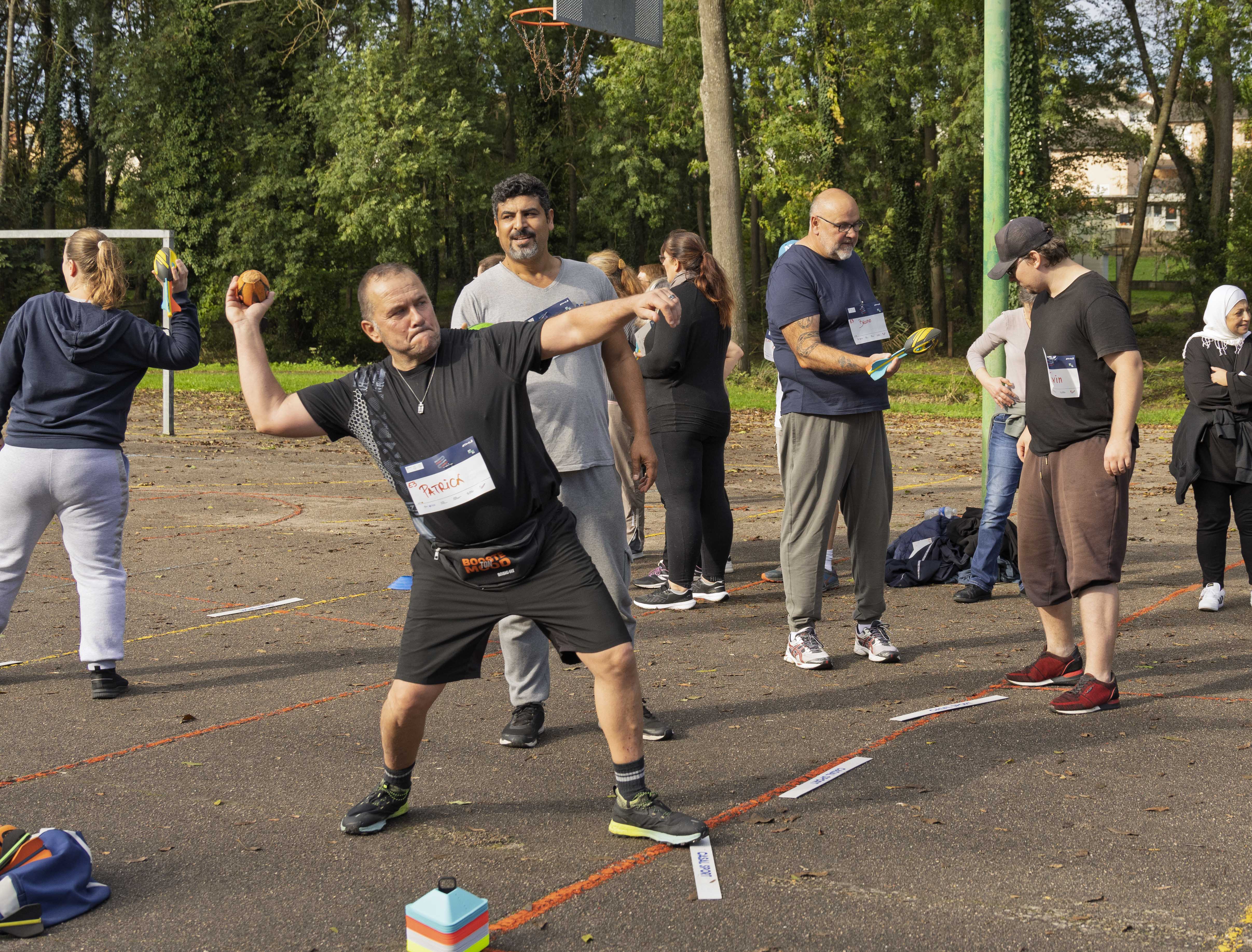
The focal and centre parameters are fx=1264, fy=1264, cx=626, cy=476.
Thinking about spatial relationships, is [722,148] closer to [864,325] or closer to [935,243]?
[864,325]

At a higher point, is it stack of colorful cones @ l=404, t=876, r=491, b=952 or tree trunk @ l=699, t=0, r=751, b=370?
tree trunk @ l=699, t=0, r=751, b=370

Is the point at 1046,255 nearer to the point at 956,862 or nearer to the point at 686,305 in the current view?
the point at 686,305

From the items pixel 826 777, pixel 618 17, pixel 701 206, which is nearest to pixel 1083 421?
pixel 826 777

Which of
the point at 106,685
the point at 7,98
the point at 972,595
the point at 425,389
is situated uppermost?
the point at 7,98

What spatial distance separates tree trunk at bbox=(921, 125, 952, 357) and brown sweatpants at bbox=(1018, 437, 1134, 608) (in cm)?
3206

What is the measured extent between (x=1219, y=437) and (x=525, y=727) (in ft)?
14.4

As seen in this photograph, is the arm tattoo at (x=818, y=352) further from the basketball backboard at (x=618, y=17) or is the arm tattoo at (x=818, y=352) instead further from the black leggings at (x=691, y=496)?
the basketball backboard at (x=618, y=17)

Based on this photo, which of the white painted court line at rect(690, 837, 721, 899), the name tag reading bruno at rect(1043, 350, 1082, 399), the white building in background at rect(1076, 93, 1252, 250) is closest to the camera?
the white painted court line at rect(690, 837, 721, 899)

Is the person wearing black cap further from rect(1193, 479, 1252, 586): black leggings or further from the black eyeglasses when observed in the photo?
rect(1193, 479, 1252, 586): black leggings

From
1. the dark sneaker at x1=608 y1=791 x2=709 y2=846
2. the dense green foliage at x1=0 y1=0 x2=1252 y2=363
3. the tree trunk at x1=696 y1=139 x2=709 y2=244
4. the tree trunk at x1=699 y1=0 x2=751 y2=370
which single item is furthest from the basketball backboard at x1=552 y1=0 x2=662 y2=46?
the tree trunk at x1=696 y1=139 x2=709 y2=244

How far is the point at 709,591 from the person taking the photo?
24.7 ft

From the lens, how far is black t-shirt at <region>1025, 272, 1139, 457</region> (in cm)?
508

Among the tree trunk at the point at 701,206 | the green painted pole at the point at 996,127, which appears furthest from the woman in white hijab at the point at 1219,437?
the tree trunk at the point at 701,206

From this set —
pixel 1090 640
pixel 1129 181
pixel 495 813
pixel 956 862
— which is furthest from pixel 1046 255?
pixel 1129 181
